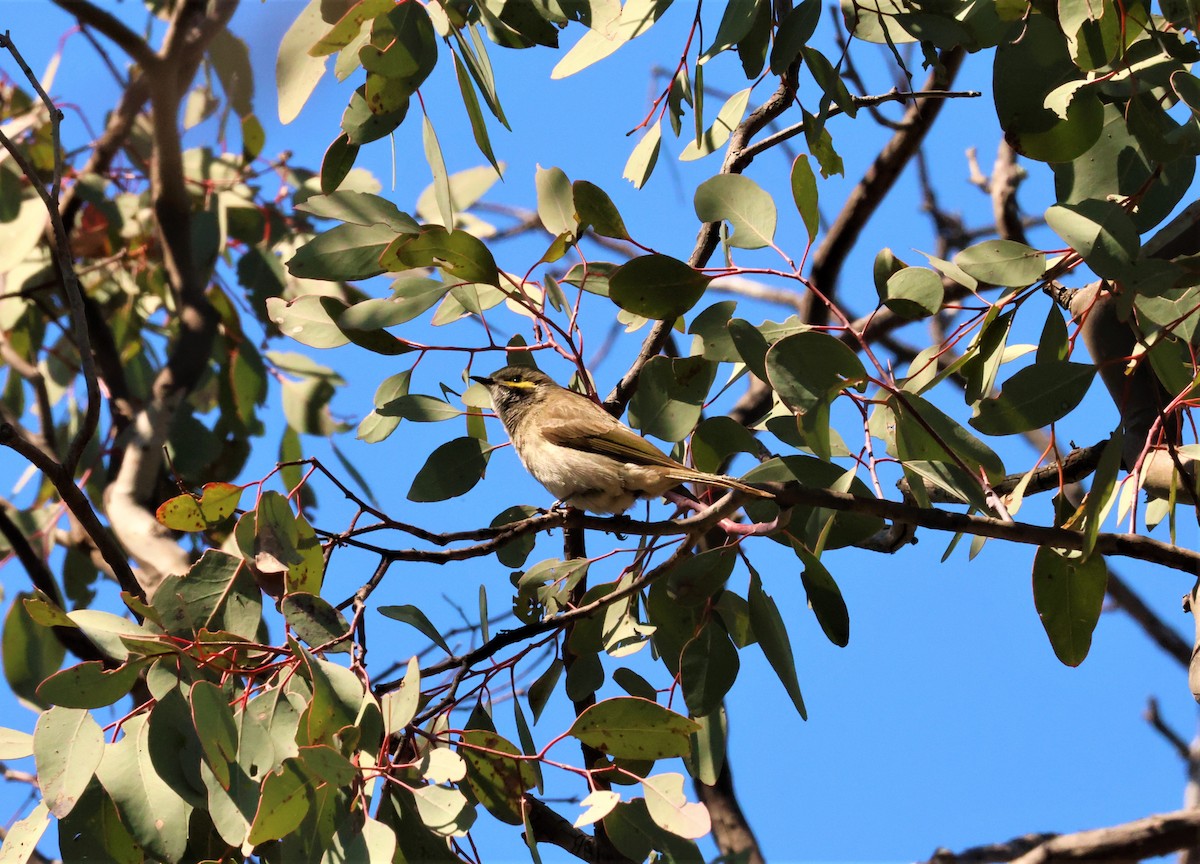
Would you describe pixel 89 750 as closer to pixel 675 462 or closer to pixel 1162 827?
pixel 675 462

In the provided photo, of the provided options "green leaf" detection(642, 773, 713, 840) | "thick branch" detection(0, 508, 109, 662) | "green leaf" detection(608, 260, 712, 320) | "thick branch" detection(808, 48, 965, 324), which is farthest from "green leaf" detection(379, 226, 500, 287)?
"thick branch" detection(808, 48, 965, 324)

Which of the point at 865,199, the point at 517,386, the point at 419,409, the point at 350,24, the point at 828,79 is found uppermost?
the point at 865,199

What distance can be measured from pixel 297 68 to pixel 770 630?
1.69 meters

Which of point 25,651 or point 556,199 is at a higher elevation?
point 556,199

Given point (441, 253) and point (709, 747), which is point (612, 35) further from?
point (709, 747)

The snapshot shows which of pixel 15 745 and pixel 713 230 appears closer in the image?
pixel 15 745

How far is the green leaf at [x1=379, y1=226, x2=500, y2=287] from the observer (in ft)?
8.41

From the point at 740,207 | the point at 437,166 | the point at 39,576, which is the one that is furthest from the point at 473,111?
the point at 39,576

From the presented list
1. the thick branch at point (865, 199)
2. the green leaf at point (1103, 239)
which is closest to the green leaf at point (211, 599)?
the green leaf at point (1103, 239)

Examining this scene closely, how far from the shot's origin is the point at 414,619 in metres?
2.68

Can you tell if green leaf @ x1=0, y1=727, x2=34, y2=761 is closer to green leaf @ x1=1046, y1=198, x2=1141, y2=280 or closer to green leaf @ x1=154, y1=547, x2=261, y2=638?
green leaf @ x1=154, y1=547, x2=261, y2=638

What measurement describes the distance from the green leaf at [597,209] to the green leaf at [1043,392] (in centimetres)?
95

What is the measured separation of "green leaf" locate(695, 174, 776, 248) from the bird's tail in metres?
0.58

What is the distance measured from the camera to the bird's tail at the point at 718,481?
7.67 ft
